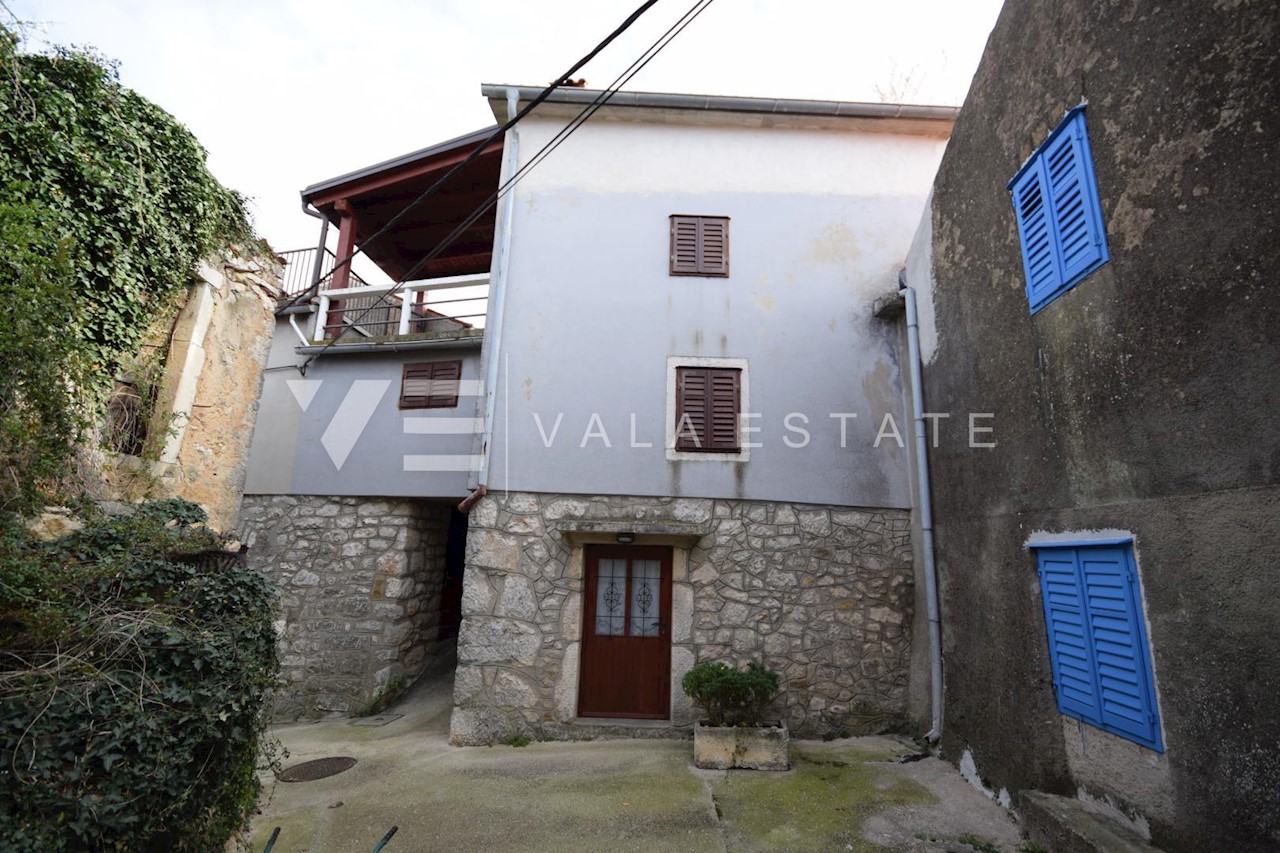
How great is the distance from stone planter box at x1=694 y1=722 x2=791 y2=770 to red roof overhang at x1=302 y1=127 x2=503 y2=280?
23.1 feet

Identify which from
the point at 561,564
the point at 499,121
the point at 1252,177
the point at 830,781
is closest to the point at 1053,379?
the point at 1252,177

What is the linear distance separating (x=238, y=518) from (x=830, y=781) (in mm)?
7263

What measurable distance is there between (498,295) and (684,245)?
7.13 ft

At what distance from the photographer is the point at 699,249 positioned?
6.77 meters

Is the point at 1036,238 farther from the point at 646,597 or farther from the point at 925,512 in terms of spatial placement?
the point at 646,597

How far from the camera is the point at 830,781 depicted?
462 cm

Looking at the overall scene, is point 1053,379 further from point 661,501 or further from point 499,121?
point 499,121

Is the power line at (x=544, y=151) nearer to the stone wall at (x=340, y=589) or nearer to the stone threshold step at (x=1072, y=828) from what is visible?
the stone wall at (x=340, y=589)

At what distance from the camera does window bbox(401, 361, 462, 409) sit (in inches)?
295

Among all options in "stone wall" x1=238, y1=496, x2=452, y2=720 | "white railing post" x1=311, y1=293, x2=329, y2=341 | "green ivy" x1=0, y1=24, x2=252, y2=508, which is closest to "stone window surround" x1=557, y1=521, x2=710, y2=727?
"stone wall" x1=238, y1=496, x2=452, y2=720

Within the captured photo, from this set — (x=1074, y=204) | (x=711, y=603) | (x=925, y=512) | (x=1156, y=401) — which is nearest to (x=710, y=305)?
(x=925, y=512)

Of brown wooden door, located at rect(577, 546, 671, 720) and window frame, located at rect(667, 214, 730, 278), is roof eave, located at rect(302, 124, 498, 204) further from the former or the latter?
brown wooden door, located at rect(577, 546, 671, 720)

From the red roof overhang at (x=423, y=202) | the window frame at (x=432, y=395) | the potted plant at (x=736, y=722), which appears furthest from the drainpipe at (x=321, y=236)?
the potted plant at (x=736, y=722)

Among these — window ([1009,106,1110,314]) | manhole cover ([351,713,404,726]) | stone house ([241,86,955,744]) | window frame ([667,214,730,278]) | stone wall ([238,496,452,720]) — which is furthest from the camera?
stone wall ([238,496,452,720])
